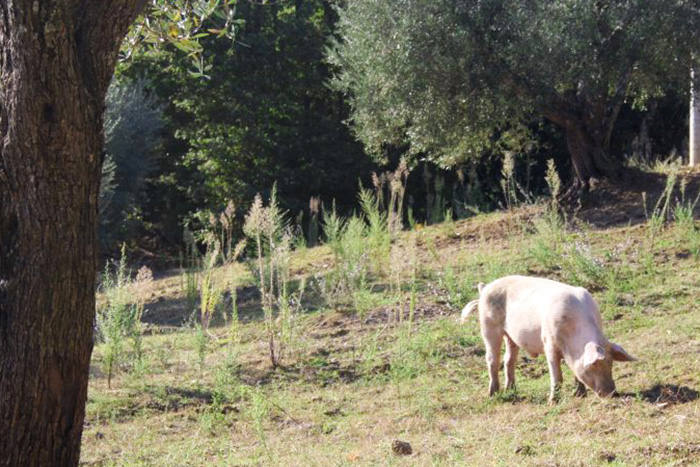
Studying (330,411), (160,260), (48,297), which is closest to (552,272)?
(330,411)

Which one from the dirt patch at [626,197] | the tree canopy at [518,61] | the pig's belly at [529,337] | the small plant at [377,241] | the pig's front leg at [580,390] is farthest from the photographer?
the dirt patch at [626,197]

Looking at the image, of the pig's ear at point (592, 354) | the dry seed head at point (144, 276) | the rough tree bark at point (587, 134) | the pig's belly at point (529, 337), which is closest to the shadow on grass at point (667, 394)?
the pig's ear at point (592, 354)

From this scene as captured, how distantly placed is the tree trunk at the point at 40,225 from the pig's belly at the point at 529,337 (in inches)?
133

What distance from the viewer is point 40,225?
14.0 feet

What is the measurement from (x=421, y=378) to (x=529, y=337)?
1.33 metres

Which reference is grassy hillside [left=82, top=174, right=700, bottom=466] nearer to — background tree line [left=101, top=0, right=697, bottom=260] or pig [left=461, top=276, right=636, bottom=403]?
pig [left=461, top=276, right=636, bottom=403]

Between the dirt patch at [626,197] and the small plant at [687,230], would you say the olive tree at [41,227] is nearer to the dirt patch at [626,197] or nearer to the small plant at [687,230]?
the small plant at [687,230]

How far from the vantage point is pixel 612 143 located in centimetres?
1933

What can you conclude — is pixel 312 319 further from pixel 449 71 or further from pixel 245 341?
pixel 449 71

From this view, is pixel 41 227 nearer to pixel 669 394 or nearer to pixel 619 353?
pixel 619 353

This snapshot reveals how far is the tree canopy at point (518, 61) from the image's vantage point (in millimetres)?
12172

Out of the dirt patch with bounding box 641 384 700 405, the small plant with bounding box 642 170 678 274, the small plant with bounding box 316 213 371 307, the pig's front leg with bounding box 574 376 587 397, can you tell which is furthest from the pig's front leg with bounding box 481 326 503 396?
the small plant with bounding box 642 170 678 274

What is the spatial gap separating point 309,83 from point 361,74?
17.8ft

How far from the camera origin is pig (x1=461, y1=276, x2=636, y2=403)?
6.33 m
